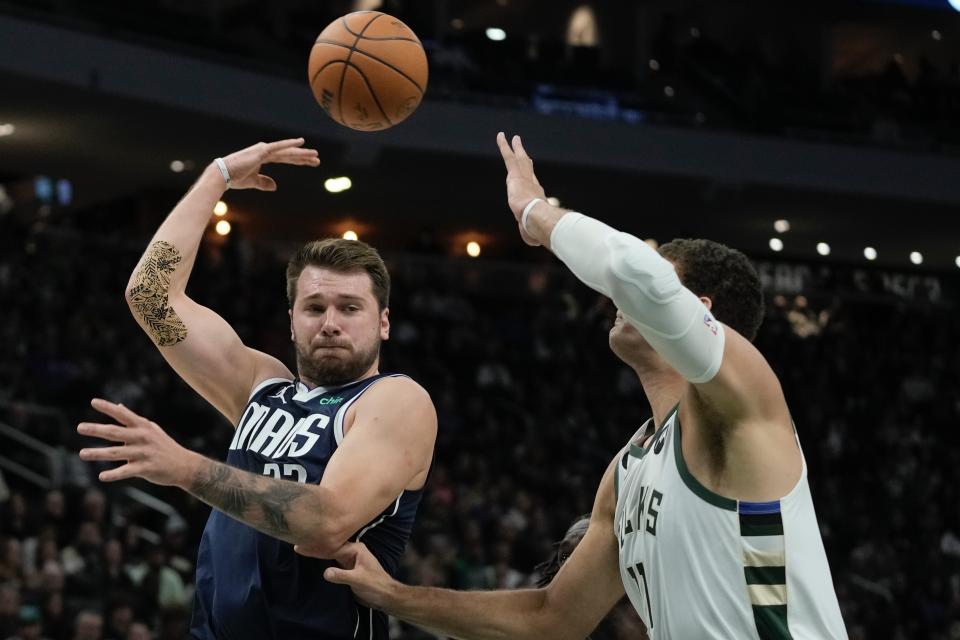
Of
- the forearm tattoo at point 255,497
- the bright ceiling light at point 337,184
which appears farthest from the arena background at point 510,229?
the forearm tattoo at point 255,497

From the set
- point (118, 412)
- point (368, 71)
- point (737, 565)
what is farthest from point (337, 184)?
point (737, 565)

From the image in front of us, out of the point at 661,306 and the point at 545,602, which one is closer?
the point at 661,306

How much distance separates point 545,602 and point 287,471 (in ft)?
2.95

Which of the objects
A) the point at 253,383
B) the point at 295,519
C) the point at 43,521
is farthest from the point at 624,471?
the point at 43,521

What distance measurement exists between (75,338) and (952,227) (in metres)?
16.4

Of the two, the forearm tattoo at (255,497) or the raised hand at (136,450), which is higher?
the raised hand at (136,450)

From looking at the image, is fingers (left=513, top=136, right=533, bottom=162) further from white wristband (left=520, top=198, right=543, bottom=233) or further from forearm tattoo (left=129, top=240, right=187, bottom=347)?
forearm tattoo (left=129, top=240, right=187, bottom=347)

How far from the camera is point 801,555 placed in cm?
337

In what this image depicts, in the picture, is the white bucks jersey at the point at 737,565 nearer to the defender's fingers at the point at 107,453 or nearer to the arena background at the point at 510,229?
the defender's fingers at the point at 107,453

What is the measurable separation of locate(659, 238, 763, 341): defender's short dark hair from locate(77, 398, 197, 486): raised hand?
142 cm

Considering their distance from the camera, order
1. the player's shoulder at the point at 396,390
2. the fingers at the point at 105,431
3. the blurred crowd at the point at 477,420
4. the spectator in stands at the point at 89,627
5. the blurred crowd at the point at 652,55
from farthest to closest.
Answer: the blurred crowd at the point at 652,55 < the blurred crowd at the point at 477,420 < the spectator in stands at the point at 89,627 < the player's shoulder at the point at 396,390 < the fingers at the point at 105,431

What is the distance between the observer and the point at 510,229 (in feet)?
84.9

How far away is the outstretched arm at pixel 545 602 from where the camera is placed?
4.12 metres

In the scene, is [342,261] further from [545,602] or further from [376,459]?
[545,602]
